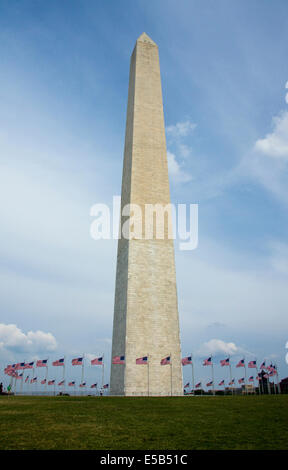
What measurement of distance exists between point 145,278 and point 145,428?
20.3 metres

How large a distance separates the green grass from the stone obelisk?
1275cm

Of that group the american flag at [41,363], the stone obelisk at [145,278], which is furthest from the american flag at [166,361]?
the american flag at [41,363]

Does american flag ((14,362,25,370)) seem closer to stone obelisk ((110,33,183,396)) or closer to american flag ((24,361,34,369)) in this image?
american flag ((24,361,34,369))

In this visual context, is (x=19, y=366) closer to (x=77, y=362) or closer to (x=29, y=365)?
(x=29, y=365)

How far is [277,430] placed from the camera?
12375 mm

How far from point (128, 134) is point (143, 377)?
23.1 meters

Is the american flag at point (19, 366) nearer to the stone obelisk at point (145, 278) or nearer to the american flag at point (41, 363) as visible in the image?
the american flag at point (41, 363)

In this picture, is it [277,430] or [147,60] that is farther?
[147,60]

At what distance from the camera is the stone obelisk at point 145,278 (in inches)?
1203

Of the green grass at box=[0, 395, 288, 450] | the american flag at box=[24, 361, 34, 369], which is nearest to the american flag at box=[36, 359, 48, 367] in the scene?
the american flag at box=[24, 361, 34, 369]

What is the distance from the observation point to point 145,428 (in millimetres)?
12570
